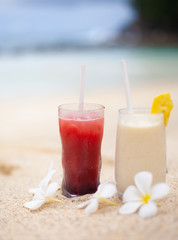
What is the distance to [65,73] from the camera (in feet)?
28.7

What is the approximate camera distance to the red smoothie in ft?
5.28

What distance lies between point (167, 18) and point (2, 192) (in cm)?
1831

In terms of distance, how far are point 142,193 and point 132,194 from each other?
4 cm

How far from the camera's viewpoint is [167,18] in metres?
18.4

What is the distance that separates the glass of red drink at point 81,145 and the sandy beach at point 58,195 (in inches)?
3.4

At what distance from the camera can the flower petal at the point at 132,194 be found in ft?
4.62

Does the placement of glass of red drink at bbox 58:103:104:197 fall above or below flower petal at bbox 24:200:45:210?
above

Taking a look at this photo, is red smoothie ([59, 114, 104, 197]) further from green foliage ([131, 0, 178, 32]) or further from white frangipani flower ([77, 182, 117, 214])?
green foliage ([131, 0, 178, 32])

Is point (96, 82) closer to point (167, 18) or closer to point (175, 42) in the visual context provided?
point (175, 42)

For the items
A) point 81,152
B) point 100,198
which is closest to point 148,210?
point 100,198

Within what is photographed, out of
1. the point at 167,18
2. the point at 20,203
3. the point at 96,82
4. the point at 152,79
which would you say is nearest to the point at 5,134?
the point at 20,203

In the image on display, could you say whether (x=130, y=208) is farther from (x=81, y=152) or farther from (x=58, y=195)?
(x=58, y=195)

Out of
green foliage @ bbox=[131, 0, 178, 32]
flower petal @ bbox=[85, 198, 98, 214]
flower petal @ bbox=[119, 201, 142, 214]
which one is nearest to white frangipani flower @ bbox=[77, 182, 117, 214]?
flower petal @ bbox=[85, 198, 98, 214]

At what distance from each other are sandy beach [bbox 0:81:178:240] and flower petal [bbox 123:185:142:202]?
84 millimetres
